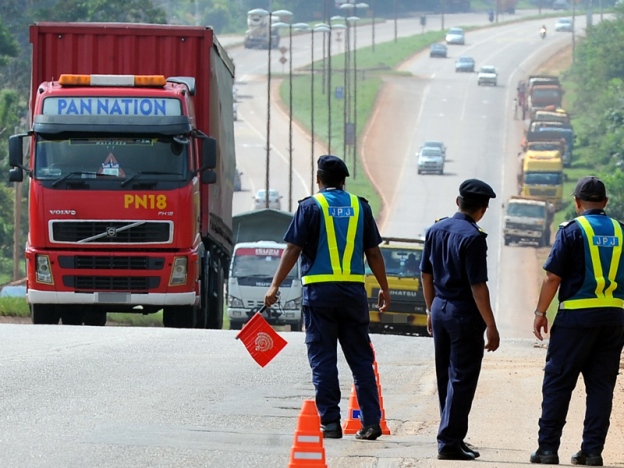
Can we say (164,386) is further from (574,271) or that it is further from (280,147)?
(280,147)

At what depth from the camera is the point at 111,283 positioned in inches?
887

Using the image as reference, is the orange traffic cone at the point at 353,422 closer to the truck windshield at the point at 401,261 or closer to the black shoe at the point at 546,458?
the black shoe at the point at 546,458

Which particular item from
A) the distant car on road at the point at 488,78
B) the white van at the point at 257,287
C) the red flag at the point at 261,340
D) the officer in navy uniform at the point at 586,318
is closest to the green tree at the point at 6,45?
the white van at the point at 257,287

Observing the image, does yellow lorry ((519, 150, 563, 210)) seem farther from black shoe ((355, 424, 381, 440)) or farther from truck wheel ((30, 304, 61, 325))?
black shoe ((355, 424, 381, 440))

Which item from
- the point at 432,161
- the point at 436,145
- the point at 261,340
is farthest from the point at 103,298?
the point at 436,145

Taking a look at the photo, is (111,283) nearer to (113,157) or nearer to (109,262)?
(109,262)

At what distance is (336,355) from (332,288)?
0.45 meters

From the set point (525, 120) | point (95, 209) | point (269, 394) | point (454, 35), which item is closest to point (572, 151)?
point (525, 120)

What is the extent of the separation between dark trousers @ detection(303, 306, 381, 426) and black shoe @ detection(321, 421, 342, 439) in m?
0.04

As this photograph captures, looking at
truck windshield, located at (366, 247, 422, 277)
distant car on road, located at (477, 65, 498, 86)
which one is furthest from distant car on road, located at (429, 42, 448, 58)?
truck windshield, located at (366, 247, 422, 277)

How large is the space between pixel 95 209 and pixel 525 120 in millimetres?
85048

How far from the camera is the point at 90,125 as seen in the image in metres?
21.2

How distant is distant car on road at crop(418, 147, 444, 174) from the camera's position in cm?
8825

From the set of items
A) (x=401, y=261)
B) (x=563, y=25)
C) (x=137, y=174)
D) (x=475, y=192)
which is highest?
(x=475, y=192)
